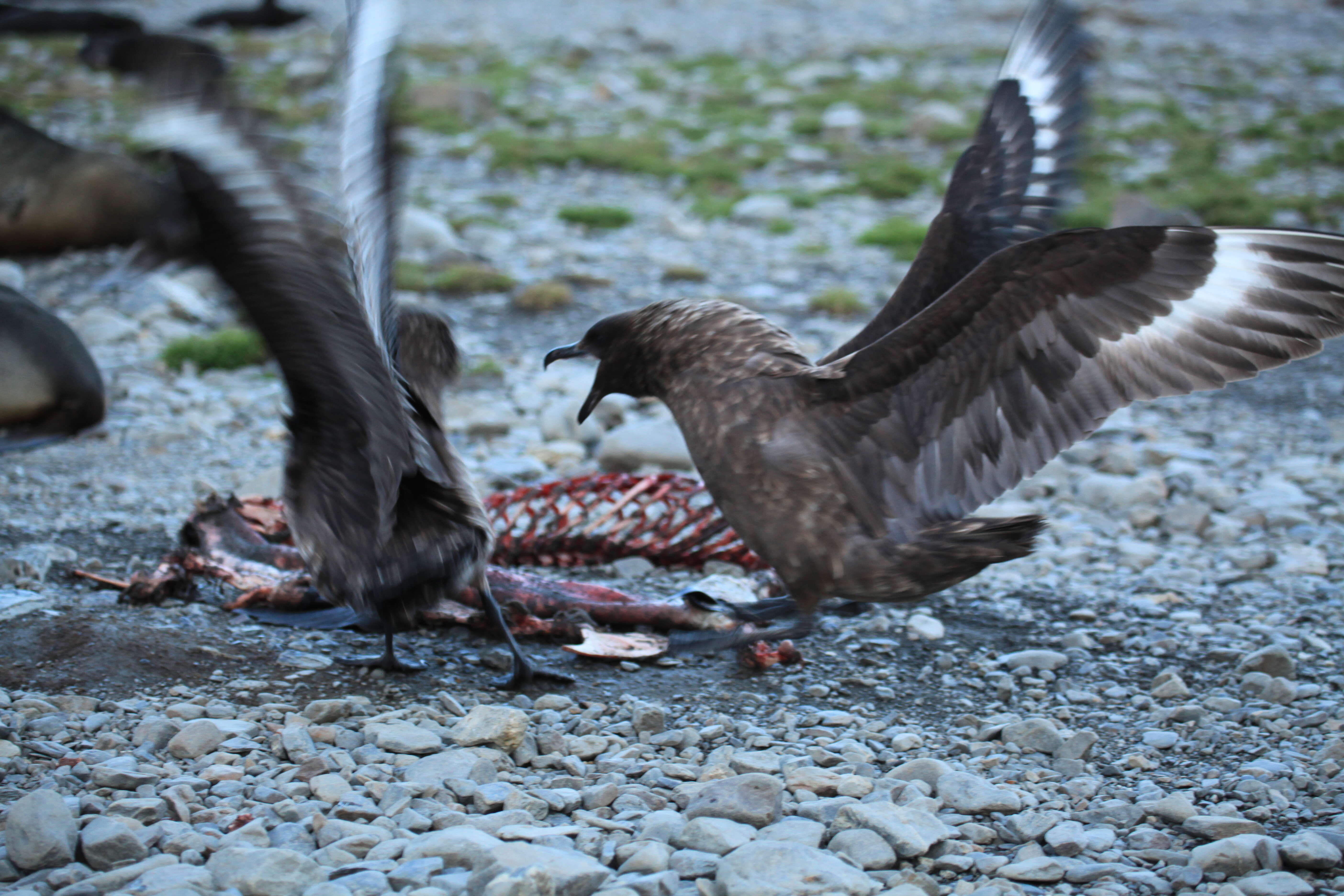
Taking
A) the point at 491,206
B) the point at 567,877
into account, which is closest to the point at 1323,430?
the point at 567,877

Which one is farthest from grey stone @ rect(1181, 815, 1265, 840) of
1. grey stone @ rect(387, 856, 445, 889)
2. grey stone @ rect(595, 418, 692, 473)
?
grey stone @ rect(595, 418, 692, 473)

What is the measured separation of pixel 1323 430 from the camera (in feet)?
18.5

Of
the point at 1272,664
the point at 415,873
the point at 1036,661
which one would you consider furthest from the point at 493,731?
the point at 1272,664

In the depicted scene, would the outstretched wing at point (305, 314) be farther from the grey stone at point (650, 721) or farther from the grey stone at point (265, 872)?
the grey stone at point (265, 872)

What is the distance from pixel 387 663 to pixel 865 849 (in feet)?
4.86

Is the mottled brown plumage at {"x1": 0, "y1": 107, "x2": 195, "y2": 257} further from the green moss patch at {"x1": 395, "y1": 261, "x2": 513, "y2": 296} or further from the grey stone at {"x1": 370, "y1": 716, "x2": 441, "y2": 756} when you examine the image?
the grey stone at {"x1": 370, "y1": 716, "x2": 441, "y2": 756}

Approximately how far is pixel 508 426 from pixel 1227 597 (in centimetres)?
300

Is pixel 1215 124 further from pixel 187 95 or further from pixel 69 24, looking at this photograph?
pixel 187 95

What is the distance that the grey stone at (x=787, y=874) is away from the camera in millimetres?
2287

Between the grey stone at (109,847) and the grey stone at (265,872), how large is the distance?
161 millimetres

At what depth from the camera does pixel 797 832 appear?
2531 mm

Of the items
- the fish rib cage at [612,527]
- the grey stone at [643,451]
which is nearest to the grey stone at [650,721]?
the fish rib cage at [612,527]

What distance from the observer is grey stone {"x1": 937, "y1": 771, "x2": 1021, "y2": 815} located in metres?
2.71

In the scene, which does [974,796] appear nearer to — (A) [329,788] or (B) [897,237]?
(A) [329,788]
